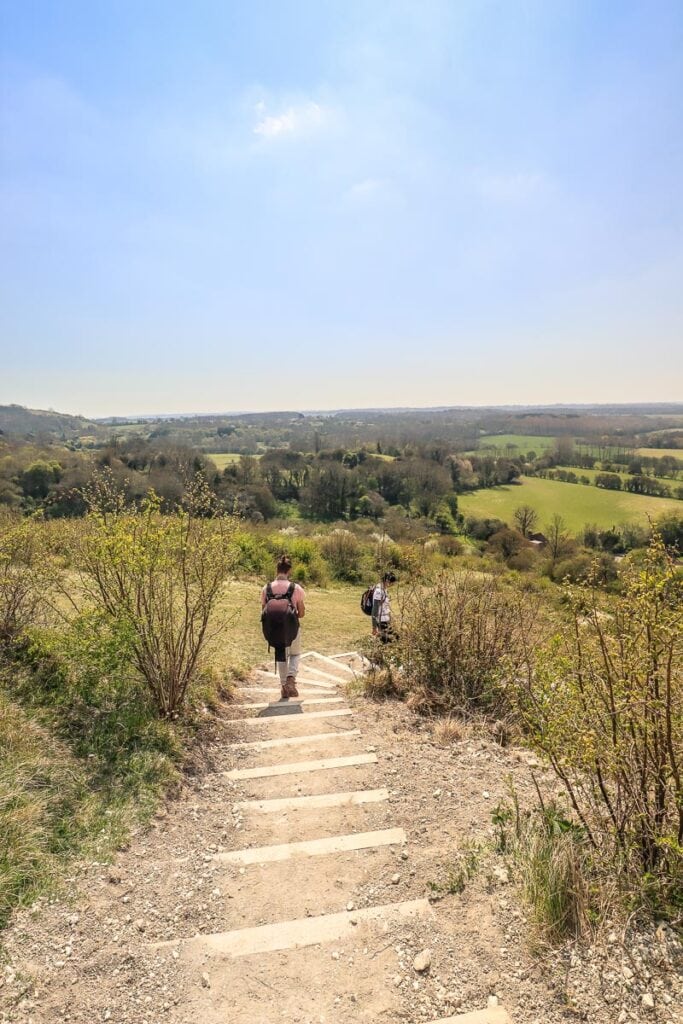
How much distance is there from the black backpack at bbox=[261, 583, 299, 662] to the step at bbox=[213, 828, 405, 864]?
→ 264cm

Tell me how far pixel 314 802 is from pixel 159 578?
2.56 m

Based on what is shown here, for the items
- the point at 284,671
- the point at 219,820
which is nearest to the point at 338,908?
the point at 219,820

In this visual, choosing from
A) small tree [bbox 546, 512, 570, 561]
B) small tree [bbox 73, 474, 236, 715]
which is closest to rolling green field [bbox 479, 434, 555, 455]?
small tree [bbox 546, 512, 570, 561]

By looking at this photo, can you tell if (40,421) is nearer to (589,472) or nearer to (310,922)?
(589,472)

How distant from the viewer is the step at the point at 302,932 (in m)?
2.64

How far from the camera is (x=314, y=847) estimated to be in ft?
11.2

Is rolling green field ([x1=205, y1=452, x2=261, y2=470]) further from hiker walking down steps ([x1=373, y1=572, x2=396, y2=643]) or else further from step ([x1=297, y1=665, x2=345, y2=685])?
hiker walking down steps ([x1=373, y1=572, x2=396, y2=643])

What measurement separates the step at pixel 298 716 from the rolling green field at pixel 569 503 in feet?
128

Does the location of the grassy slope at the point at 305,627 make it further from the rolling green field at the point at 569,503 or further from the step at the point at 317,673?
the rolling green field at the point at 569,503

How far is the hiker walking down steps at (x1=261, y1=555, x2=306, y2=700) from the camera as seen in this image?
5957mm

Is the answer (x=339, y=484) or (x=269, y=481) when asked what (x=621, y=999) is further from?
(x=269, y=481)

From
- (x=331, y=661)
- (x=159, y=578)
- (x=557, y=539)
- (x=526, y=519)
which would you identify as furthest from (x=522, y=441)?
(x=159, y=578)

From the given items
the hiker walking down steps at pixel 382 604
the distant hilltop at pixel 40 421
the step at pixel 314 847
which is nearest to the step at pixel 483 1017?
the step at pixel 314 847

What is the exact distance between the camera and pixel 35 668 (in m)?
5.30
